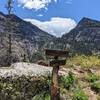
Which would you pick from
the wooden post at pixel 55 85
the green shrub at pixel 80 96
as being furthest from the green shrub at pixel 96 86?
the wooden post at pixel 55 85

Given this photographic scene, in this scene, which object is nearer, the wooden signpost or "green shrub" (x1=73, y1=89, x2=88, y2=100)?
the wooden signpost

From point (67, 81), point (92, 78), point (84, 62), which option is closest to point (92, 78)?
point (92, 78)

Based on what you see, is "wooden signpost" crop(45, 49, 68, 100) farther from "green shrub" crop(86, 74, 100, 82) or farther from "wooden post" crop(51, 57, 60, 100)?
"green shrub" crop(86, 74, 100, 82)

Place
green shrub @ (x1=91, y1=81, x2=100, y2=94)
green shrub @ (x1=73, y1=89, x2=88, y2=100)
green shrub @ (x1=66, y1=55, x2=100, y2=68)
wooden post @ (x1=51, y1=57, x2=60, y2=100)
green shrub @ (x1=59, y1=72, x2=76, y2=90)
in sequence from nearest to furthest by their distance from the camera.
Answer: wooden post @ (x1=51, y1=57, x2=60, y2=100), green shrub @ (x1=73, y1=89, x2=88, y2=100), green shrub @ (x1=59, y1=72, x2=76, y2=90), green shrub @ (x1=91, y1=81, x2=100, y2=94), green shrub @ (x1=66, y1=55, x2=100, y2=68)

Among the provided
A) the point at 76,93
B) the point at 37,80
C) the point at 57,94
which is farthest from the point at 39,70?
the point at 57,94

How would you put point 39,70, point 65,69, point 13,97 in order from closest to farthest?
point 13,97 < point 39,70 < point 65,69

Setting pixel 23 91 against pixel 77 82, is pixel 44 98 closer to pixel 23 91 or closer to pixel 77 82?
pixel 23 91

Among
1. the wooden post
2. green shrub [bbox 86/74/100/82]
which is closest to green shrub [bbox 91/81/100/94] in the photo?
green shrub [bbox 86/74/100/82]

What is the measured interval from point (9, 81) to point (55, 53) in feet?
12.3

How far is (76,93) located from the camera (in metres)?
19.5

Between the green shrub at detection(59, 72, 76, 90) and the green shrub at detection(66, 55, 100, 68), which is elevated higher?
the green shrub at detection(66, 55, 100, 68)

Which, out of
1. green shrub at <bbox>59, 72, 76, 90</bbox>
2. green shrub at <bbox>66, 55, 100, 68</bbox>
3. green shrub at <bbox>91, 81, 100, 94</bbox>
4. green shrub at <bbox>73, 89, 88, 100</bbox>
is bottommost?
green shrub at <bbox>73, 89, 88, 100</bbox>

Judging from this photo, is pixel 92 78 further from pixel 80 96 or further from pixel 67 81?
pixel 80 96

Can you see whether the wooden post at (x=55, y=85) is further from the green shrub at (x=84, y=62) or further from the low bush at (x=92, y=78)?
the green shrub at (x=84, y=62)
